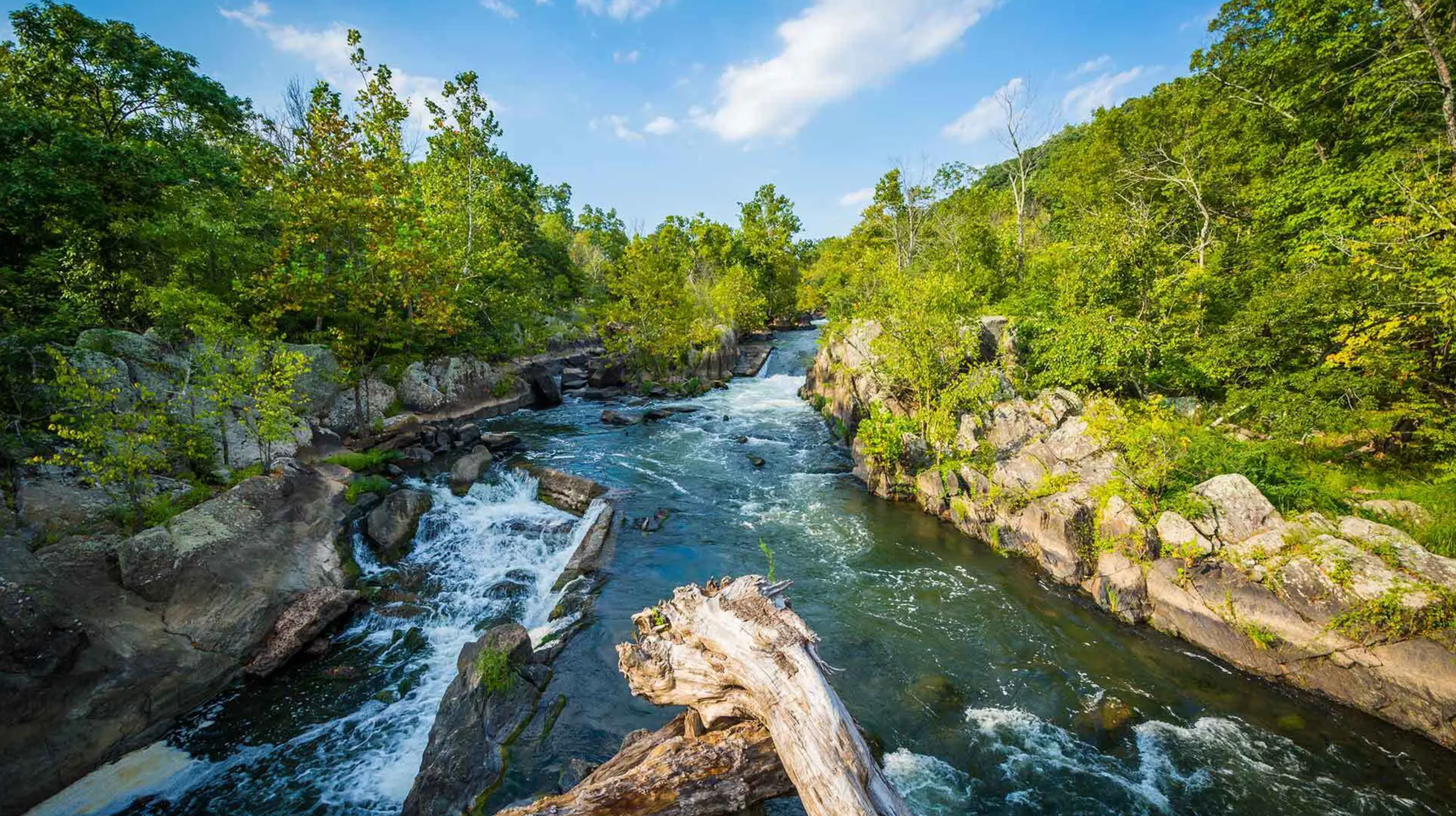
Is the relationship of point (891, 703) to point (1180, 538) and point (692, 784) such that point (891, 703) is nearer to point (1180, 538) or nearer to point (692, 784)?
point (692, 784)

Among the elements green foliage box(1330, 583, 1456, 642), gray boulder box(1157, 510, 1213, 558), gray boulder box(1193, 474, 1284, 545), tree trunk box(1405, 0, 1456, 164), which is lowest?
green foliage box(1330, 583, 1456, 642)

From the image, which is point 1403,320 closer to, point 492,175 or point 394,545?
point 394,545

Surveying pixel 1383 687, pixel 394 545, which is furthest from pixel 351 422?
pixel 1383 687

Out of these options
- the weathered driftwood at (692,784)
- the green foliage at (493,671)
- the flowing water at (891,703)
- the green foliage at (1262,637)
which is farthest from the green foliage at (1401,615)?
the green foliage at (493,671)

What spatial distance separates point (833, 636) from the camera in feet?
30.0

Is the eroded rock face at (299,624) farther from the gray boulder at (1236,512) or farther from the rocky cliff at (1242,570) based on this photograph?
the gray boulder at (1236,512)

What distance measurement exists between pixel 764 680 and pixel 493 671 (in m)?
5.20

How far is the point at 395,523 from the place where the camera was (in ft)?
37.9

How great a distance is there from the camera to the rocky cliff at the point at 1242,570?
6957mm

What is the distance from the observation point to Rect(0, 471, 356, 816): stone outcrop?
607 centimetres

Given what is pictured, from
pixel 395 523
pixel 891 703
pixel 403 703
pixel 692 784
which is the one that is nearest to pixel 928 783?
pixel 891 703

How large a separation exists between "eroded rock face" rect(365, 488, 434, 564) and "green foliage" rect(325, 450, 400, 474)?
2900 mm

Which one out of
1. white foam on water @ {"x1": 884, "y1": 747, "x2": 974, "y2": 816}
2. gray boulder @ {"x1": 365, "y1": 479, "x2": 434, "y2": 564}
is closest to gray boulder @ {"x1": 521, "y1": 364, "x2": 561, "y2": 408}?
gray boulder @ {"x1": 365, "y1": 479, "x2": 434, "y2": 564}

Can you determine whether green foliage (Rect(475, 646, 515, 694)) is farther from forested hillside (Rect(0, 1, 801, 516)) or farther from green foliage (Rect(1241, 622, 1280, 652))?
green foliage (Rect(1241, 622, 1280, 652))
